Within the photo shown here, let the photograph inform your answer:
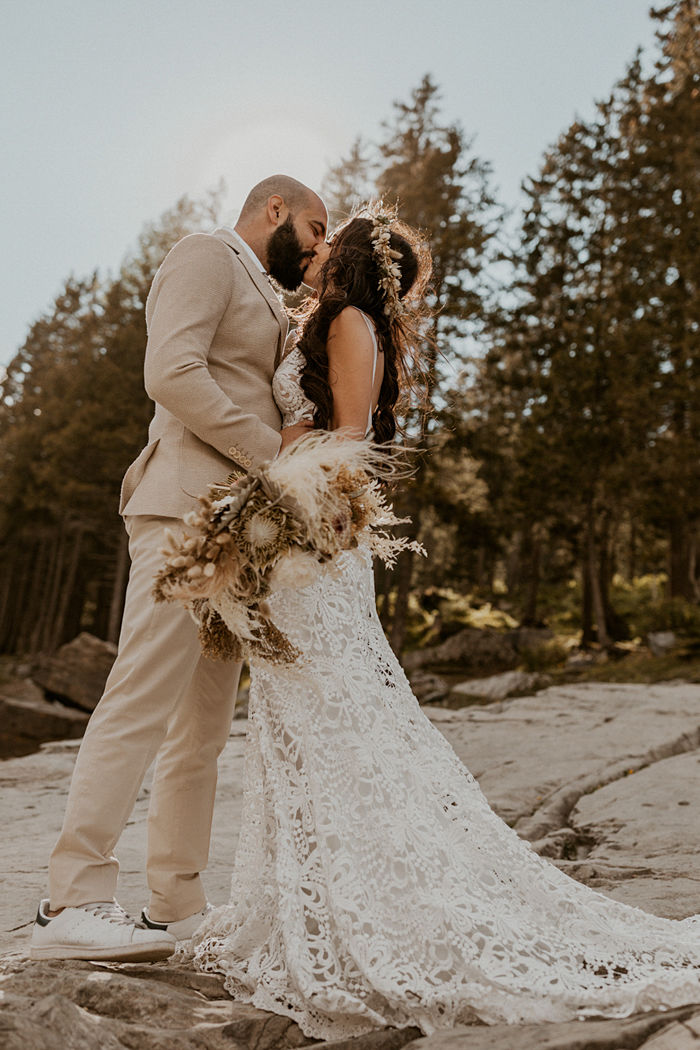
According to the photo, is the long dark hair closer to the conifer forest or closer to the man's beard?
the man's beard

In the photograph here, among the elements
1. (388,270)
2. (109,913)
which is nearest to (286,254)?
(388,270)

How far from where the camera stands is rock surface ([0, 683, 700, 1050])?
7.07 feet

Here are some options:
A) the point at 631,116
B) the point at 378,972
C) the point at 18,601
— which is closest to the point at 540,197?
the point at 631,116

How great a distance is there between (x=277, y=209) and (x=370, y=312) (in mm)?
701

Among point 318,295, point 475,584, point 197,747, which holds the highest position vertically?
point 475,584

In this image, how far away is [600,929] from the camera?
2.68 m

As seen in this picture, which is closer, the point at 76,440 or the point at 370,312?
the point at 370,312

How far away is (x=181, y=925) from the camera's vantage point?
312 centimetres

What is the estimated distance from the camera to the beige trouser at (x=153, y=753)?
279cm

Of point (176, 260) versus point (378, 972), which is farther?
point (176, 260)

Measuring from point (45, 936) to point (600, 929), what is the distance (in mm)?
1708

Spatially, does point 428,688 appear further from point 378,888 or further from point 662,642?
point 378,888

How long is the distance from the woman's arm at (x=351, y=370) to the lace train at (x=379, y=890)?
492mm

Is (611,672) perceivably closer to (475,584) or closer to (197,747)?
(197,747)
